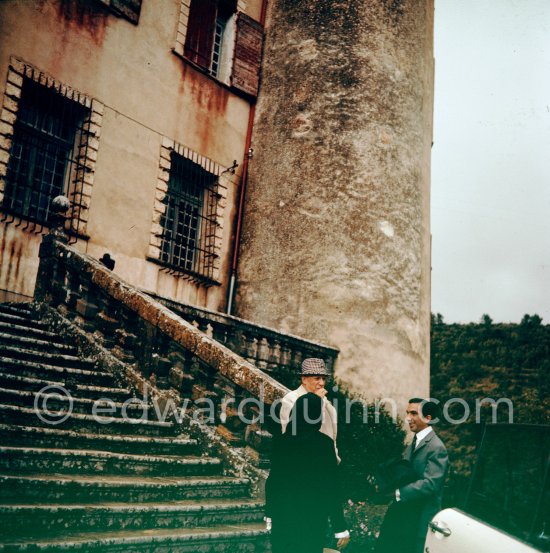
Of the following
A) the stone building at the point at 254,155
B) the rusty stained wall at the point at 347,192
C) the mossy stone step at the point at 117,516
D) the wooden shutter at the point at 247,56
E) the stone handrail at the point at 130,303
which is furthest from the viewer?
the wooden shutter at the point at 247,56

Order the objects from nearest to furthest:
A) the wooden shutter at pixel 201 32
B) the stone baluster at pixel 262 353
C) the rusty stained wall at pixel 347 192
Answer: the stone baluster at pixel 262 353 → the rusty stained wall at pixel 347 192 → the wooden shutter at pixel 201 32

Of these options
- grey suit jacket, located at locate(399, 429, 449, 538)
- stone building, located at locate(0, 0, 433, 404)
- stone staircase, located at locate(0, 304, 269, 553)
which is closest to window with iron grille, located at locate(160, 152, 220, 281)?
stone building, located at locate(0, 0, 433, 404)

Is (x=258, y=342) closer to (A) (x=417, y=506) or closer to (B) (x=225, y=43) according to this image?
(A) (x=417, y=506)

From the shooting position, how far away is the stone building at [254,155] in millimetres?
9875

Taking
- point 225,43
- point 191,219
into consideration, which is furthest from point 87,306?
point 225,43

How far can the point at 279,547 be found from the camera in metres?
3.49

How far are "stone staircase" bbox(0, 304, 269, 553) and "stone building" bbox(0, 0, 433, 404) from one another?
14.3ft

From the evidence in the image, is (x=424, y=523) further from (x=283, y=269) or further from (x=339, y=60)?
(x=339, y=60)

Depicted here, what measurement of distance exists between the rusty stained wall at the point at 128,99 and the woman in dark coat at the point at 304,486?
258 inches

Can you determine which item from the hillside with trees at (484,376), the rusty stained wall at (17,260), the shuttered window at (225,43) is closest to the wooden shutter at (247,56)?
the shuttered window at (225,43)

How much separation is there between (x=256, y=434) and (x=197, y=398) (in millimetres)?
824

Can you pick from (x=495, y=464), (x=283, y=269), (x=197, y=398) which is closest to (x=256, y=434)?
(x=197, y=398)

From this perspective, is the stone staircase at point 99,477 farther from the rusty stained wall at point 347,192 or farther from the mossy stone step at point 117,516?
the rusty stained wall at point 347,192

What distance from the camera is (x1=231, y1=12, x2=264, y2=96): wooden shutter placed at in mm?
12633
